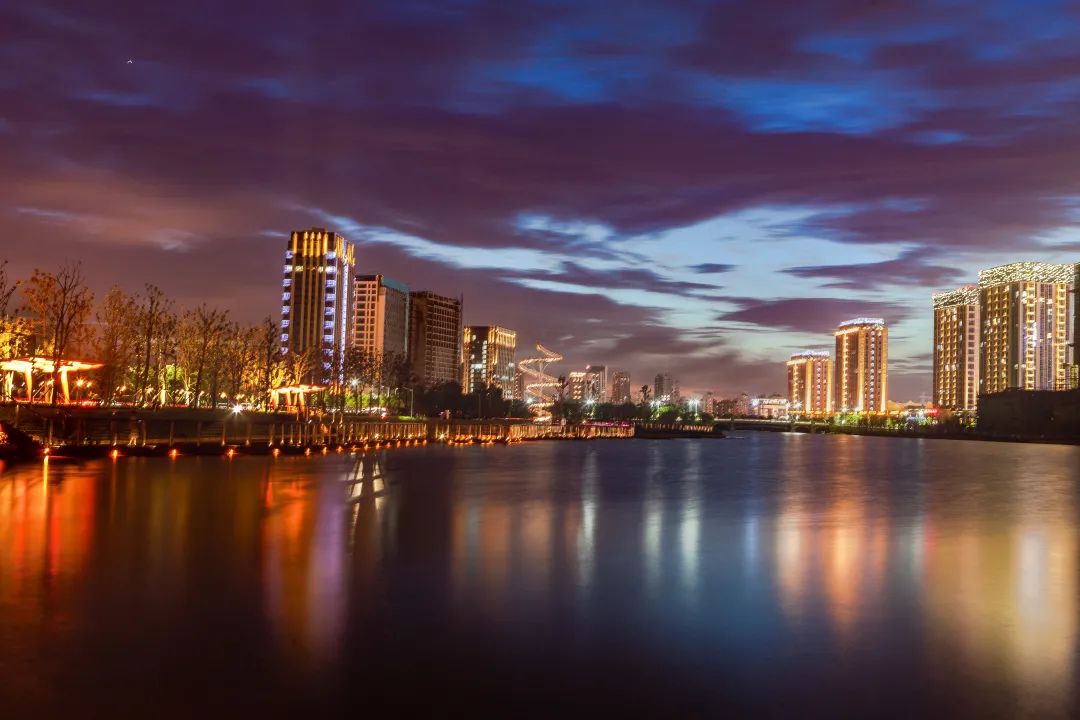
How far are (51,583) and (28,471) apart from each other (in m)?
21.6

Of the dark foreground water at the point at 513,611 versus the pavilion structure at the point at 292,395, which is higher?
the pavilion structure at the point at 292,395

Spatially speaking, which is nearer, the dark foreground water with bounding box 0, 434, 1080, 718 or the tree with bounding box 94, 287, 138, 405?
the dark foreground water with bounding box 0, 434, 1080, 718

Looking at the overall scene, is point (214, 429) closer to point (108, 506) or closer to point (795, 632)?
point (108, 506)

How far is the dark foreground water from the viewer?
847cm

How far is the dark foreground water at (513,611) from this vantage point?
8469 mm

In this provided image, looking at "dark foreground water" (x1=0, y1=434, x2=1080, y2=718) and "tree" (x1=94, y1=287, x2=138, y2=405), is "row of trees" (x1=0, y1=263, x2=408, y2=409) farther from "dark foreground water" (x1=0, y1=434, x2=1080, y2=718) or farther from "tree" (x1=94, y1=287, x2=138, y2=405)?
"dark foreground water" (x1=0, y1=434, x2=1080, y2=718)

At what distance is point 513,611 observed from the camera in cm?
1205

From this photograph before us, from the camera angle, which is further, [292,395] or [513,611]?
[292,395]

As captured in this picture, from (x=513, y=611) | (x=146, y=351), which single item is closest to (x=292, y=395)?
(x=146, y=351)

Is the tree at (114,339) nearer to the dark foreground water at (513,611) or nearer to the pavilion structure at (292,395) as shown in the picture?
the pavilion structure at (292,395)

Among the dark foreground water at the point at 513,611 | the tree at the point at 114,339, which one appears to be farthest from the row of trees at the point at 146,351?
the dark foreground water at the point at 513,611

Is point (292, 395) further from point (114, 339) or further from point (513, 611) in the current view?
point (513, 611)

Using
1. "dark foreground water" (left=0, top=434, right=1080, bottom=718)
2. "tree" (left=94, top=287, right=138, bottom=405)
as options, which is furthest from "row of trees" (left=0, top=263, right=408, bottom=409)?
"dark foreground water" (left=0, top=434, right=1080, bottom=718)

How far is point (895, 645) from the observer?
1069 centimetres
